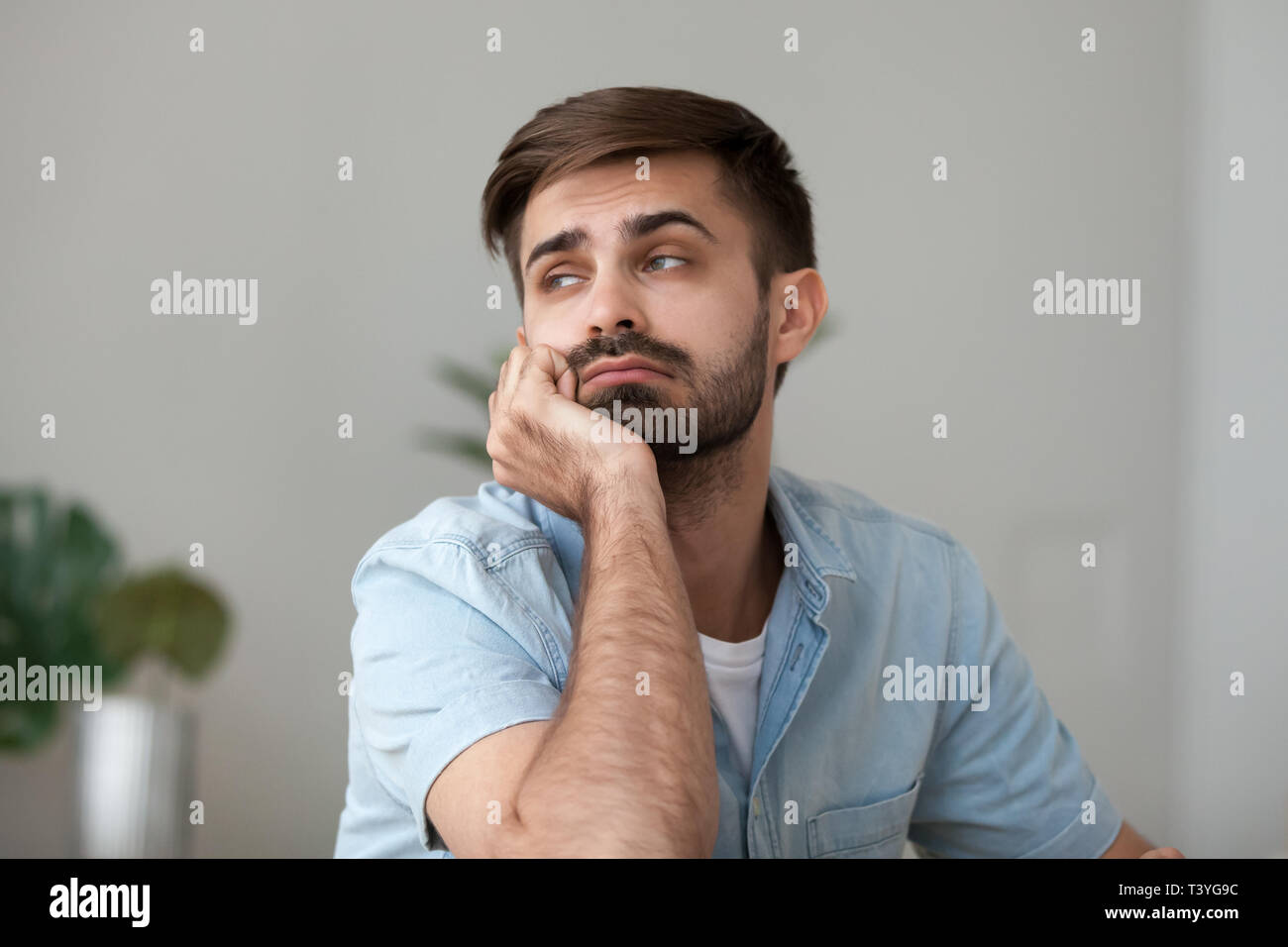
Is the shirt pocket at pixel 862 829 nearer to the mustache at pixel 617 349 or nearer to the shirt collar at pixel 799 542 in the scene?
the shirt collar at pixel 799 542

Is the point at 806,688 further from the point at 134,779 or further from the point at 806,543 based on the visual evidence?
the point at 134,779

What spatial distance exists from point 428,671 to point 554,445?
0.30 m

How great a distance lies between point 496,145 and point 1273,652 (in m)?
2.40

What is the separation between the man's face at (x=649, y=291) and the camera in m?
1.29

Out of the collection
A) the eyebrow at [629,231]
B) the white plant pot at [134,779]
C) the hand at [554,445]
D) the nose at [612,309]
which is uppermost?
the eyebrow at [629,231]

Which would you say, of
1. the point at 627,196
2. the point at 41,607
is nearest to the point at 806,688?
the point at 627,196

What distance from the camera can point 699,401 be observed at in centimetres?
135

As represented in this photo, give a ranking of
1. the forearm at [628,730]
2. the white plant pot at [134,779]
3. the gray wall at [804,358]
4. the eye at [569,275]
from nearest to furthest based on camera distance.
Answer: the forearm at [628,730], the eye at [569,275], the white plant pot at [134,779], the gray wall at [804,358]

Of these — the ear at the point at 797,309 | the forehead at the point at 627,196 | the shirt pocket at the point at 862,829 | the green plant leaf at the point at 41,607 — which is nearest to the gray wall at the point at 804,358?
the green plant leaf at the point at 41,607

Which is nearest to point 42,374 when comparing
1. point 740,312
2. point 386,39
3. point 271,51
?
point 271,51

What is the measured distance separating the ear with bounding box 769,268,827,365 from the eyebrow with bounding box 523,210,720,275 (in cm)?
24

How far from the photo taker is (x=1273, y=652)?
2490mm

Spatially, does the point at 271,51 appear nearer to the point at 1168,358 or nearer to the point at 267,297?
the point at 267,297

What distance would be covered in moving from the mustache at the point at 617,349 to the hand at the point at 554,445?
42 mm
